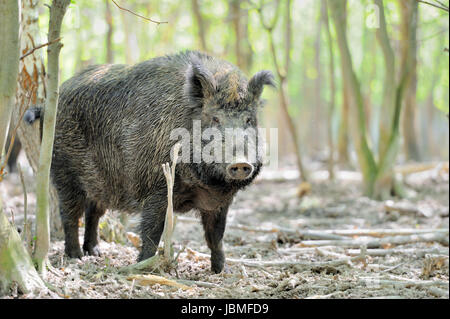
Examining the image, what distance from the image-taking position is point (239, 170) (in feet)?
16.1

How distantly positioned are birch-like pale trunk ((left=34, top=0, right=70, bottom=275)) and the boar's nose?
1.53 m

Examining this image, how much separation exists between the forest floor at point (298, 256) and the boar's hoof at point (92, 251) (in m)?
0.10

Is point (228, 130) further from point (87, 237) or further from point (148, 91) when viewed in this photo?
point (87, 237)

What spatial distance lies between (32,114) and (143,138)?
4.31ft

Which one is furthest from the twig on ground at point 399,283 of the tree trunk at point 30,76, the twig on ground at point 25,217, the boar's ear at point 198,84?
the tree trunk at point 30,76

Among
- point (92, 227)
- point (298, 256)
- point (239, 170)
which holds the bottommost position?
point (298, 256)

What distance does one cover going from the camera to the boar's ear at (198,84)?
5.48m

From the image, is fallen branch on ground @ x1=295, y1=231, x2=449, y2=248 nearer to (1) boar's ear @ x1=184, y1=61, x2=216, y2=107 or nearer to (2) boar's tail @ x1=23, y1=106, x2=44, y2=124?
(1) boar's ear @ x1=184, y1=61, x2=216, y2=107

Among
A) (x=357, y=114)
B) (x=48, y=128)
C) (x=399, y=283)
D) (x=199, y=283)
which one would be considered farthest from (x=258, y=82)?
(x=357, y=114)

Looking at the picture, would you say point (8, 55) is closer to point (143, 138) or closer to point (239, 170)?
point (143, 138)

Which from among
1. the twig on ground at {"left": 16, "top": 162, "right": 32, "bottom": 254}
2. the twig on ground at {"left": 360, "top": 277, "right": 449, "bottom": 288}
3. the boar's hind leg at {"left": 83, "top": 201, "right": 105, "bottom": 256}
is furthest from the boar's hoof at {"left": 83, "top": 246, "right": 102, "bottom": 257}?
the twig on ground at {"left": 360, "top": 277, "right": 449, "bottom": 288}

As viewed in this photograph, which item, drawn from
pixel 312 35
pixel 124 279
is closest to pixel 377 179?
pixel 124 279

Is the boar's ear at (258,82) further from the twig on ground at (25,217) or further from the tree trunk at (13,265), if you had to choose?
the tree trunk at (13,265)

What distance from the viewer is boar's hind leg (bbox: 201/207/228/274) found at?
→ 600cm
